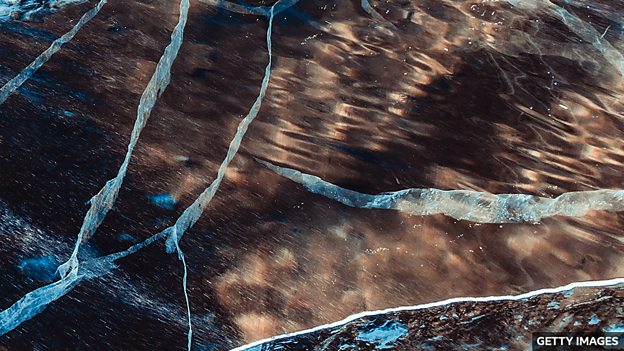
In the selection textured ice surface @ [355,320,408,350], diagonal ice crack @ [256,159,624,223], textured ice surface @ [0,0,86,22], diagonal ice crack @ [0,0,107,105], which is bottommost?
textured ice surface @ [355,320,408,350]

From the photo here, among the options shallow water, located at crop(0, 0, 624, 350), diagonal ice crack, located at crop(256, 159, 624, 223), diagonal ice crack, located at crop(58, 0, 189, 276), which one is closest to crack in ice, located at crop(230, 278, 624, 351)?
shallow water, located at crop(0, 0, 624, 350)

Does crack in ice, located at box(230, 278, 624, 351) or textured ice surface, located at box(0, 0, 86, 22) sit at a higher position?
textured ice surface, located at box(0, 0, 86, 22)

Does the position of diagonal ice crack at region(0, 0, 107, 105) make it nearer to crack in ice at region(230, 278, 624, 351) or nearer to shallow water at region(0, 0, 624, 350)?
shallow water at region(0, 0, 624, 350)

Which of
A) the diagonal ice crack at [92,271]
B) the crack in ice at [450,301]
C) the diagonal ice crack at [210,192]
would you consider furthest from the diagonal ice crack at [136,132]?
the crack in ice at [450,301]

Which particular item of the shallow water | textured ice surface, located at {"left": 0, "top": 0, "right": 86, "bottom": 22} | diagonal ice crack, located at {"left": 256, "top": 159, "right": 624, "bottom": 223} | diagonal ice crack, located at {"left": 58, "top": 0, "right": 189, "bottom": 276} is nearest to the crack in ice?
the shallow water

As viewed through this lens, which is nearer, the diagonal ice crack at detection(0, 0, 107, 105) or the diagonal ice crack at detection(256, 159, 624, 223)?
the diagonal ice crack at detection(256, 159, 624, 223)
